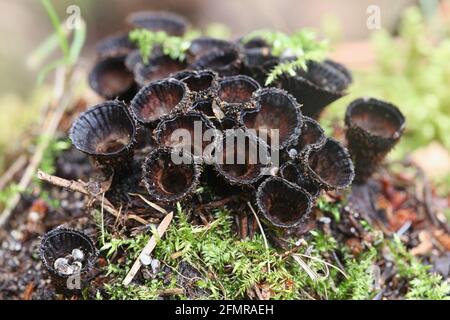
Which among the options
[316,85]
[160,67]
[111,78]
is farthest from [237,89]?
[111,78]

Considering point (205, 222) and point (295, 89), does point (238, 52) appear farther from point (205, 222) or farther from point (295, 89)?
point (205, 222)

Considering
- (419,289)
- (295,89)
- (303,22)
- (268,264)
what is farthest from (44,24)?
(419,289)

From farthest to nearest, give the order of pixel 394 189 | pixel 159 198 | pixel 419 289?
pixel 394 189, pixel 419 289, pixel 159 198

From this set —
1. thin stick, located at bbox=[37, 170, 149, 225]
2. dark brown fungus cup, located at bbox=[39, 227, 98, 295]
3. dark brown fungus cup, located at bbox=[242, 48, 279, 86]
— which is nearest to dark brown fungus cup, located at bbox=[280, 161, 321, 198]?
dark brown fungus cup, located at bbox=[242, 48, 279, 86]

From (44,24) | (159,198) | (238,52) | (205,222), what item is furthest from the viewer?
(44,24)

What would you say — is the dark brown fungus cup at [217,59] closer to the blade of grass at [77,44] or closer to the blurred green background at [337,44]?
the blurred green background at [337,44]

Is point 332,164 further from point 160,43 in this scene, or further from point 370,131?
point 160,43

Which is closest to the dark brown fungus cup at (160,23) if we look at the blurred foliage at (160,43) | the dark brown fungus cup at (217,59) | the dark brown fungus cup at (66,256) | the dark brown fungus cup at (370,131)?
the blurred foliage at (160,43)
